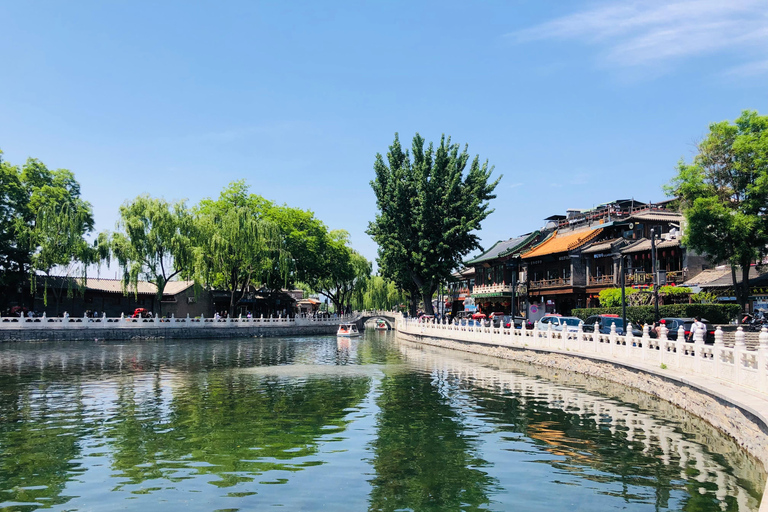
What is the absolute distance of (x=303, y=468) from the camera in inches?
399

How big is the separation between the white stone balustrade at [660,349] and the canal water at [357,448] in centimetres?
137

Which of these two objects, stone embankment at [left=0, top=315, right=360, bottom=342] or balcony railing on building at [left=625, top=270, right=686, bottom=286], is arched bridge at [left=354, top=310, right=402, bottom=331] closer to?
stone embankment at [left=0, top=315, right=360, bottom=342]

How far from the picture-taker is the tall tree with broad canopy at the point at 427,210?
45938 millimetres

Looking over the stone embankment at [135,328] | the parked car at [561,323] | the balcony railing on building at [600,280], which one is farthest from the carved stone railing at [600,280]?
the stone embankment at [135,328]

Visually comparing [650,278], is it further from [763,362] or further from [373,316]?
[373,316]

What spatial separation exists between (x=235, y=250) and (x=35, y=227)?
15.4 meters

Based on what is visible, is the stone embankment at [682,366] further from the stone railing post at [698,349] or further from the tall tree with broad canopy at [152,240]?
the tall tree with broad canopy at [152,240]

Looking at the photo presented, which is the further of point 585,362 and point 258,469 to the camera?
point 585,362

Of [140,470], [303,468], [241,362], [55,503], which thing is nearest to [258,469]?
[303,468]

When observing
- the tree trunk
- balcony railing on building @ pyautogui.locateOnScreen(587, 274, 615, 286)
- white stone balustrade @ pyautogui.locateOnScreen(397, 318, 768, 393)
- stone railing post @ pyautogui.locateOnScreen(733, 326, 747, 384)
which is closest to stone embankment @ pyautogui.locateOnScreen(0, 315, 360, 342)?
white stone balustrade @ pyautogui.locateOnScreen(397, 318, 768, 393)

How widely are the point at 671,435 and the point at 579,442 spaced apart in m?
2.18

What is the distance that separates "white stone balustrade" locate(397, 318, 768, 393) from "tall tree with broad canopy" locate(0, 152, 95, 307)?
30.3 m

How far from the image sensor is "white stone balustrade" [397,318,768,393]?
42.4 feet

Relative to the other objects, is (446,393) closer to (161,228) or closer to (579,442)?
(579,442)
